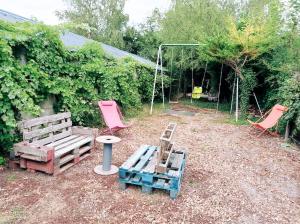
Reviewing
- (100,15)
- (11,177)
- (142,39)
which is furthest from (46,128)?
(100,15)

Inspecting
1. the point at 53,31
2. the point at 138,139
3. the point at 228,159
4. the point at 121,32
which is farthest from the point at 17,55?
the point at 121,32

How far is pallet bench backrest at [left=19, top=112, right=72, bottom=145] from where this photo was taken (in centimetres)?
391

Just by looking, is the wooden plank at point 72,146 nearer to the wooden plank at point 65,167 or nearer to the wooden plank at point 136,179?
the wooden plank at point 65,167

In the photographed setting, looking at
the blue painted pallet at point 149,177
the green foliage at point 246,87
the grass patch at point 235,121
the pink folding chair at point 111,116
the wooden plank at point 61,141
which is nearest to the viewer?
the blue painted pallet at point 149,177

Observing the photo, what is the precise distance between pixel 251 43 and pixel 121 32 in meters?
17.2

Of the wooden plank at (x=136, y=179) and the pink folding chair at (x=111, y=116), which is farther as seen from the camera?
the pink folding chair at (x=111, y=116)

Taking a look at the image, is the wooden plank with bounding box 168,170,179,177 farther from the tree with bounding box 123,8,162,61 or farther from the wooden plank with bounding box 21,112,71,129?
the tree with bounding box 123,8,162,61

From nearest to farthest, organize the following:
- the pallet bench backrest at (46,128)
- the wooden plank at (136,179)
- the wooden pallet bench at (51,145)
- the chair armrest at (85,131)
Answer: the wooden plank at (136,179) → the wooden pallet bench at (51,145) → the pallet bench backrest at (46,128) → the chair armrest at (85,131)

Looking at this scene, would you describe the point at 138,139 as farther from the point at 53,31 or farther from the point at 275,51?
the point at 275,51

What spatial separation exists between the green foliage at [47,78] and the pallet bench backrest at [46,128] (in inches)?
9.6

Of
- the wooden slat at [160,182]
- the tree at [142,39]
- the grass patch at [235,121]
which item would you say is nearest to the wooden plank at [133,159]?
the wooden slat at [160,182]

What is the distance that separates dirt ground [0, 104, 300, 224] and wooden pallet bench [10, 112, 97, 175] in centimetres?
15

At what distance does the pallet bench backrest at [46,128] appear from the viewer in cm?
391

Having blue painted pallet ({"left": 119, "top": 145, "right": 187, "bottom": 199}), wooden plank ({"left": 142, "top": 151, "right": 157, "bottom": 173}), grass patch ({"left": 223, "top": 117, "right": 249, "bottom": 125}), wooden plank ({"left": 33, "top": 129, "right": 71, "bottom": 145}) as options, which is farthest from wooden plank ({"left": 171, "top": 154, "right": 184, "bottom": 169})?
grass patch ({"left": 223, "top": 117, "right": 249, "bottom": 125})
